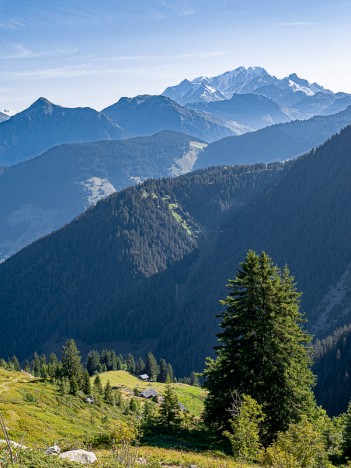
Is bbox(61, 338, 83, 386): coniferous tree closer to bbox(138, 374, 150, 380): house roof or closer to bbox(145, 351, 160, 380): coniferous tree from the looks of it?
bbox(138, 374, 150, 380): house roof

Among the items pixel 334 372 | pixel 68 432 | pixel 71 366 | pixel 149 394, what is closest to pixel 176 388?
pixel 149 394

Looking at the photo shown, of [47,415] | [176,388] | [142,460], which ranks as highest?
[142,460]

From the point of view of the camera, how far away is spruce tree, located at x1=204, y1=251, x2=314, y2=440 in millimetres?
38250

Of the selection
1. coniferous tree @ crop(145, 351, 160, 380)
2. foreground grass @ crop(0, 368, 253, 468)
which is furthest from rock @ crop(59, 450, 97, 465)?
coniferous tree @ crop(145, 351, 160, 380)

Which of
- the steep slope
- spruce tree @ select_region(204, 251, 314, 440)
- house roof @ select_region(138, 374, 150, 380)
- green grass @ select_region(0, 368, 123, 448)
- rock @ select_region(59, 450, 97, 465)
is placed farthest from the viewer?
house roof @ select_region(138, 374, 150, 380)

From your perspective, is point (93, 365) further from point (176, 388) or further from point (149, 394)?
point (149, 394)

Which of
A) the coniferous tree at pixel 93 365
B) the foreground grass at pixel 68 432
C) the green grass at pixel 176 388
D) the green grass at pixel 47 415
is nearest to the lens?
the foreground grass at pixel 68 432

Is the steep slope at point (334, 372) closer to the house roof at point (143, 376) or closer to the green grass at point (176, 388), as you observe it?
the green grass at point (176, 388)

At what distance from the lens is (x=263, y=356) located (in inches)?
1556

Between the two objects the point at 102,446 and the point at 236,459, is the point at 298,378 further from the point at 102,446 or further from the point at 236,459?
the point at 102,446

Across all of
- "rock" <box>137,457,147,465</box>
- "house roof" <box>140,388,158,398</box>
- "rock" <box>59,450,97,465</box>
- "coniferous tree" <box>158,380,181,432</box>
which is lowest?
"house roof" <box>140,388,158,398</box>

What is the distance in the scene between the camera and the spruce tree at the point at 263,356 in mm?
38250

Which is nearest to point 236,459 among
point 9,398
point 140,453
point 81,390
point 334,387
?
point 140,453

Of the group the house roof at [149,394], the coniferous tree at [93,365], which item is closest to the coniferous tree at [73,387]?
the house roof at [149,394]
